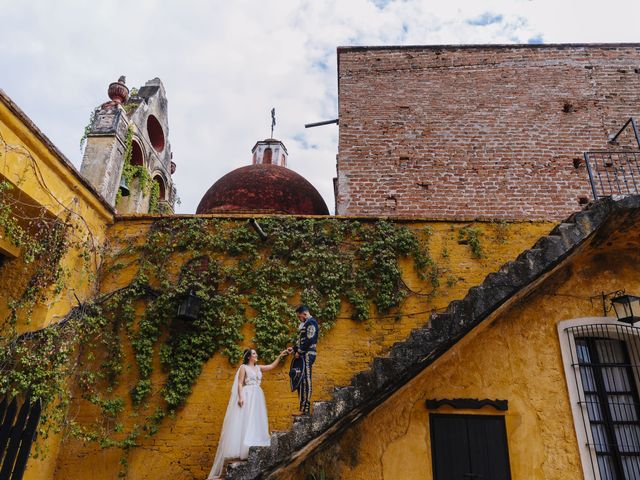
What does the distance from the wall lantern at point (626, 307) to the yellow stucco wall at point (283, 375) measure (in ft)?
5.79

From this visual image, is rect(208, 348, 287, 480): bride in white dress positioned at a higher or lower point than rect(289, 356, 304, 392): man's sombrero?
lower

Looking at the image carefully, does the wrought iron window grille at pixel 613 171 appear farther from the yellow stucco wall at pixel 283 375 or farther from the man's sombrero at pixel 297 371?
the man's sombrero at pixel 297 371

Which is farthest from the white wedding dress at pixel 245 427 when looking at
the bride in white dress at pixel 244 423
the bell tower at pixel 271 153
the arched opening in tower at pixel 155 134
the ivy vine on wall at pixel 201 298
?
the bell tower at pixel 271 153

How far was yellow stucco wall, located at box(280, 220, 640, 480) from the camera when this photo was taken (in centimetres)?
625

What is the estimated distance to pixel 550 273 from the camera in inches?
267

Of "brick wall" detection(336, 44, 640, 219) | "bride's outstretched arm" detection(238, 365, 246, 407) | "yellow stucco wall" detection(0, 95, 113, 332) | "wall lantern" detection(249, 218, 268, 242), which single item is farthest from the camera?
"brick wall" detection(336, 44, 640, 219)

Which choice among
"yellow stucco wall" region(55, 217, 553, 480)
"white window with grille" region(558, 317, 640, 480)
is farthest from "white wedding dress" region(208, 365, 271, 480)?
"white window with grille" region(558, 317, 640, 480)

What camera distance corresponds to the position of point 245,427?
231 inches

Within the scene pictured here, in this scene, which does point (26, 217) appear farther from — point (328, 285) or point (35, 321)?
point (328, 285)

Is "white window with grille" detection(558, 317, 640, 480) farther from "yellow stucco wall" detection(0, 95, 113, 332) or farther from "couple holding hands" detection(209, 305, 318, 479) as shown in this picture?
"yellow stucco wall" detection(0, 95, 113, 332)

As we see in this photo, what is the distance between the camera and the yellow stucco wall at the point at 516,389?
20.5 feet

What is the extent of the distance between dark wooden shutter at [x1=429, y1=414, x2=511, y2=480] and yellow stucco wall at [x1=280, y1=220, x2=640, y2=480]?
97 mm

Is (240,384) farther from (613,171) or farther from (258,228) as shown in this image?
(613,171)

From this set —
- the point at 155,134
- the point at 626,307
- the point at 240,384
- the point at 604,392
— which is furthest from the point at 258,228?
the point at 155,134
